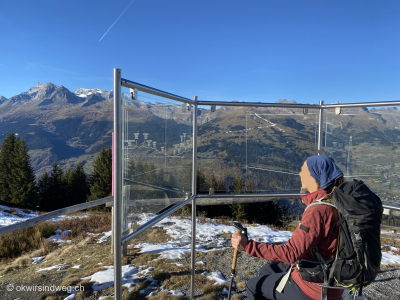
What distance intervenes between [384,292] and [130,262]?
4065 millimetres

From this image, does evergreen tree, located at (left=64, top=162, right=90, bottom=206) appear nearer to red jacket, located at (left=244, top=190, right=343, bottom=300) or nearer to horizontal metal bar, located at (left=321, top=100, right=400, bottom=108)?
horizontal metal bar, located at (left=321, top=100, right=400, bottom=108)

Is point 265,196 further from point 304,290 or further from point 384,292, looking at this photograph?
point 384,292

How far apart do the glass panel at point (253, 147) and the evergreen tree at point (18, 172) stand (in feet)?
189

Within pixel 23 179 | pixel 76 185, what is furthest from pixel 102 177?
pixel 23 179

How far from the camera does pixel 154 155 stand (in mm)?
2396

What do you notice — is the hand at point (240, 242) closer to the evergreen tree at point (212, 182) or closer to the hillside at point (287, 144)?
the hillside at point (287, 144)

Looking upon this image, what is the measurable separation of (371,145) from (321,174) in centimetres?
208

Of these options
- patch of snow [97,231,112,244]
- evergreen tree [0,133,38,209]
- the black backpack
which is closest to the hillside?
the black backpack

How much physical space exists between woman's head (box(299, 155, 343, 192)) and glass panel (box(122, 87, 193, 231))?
1.24 metres

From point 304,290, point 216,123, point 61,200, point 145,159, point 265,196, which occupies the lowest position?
point 61,200

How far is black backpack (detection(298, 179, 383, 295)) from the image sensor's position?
166 centimetres

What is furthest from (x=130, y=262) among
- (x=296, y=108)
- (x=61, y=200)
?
(x=61, y=200)

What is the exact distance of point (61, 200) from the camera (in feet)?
168

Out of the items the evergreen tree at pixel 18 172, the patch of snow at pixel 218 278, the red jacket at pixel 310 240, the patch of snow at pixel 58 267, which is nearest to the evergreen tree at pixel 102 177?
the evergreen tree at pixel 18 172
